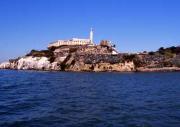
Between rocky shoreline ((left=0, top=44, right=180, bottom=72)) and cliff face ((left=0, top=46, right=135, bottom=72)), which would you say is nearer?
cliff face ((left=0, top=46, right=135, bottom=72))

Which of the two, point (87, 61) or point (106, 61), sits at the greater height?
point (87, 61)

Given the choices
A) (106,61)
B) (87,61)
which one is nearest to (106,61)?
(106,61)

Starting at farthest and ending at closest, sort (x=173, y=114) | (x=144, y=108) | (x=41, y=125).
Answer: (x=144, y=108), (x=173, y=114), (x=41, y=125)

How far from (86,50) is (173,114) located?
16181cm

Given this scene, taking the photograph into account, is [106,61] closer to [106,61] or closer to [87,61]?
[106,61]

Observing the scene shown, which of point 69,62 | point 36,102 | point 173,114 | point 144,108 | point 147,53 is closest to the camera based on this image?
point 173,114

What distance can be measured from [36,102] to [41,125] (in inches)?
489

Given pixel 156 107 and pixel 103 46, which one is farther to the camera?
pixel 103 46

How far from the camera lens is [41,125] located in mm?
24203

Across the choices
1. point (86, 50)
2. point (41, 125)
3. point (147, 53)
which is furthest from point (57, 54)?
point (41, 125)

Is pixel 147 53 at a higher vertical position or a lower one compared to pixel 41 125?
higher

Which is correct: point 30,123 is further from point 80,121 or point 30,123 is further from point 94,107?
point 94,107

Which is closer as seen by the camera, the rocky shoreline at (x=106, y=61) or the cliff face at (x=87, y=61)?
the cliff face at (x=87, y=61)

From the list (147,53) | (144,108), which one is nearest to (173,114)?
(144,108)
